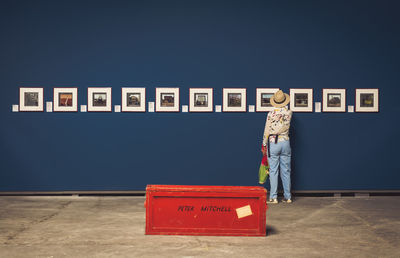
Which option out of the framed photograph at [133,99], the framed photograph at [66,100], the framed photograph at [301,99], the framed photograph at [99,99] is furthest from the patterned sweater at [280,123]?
the framed photograph at [66,100]

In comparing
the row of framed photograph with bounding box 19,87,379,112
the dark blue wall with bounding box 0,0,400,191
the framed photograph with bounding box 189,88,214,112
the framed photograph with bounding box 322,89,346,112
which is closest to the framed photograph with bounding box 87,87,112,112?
the row of framed photograph with bounding box 19,87,379,112

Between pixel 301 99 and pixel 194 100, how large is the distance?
2.09 meters

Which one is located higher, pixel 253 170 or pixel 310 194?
pixel 253 170

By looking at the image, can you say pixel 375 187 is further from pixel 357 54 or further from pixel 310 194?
pixel 357 54

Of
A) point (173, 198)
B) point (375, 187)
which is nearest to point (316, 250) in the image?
point (173, 198)

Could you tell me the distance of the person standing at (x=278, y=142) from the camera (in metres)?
6.43

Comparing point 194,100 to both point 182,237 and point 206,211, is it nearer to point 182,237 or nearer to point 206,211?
point 206,211

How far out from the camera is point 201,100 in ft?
23.9

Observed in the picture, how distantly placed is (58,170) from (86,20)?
9.64 feet

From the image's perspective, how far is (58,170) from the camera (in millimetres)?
7176

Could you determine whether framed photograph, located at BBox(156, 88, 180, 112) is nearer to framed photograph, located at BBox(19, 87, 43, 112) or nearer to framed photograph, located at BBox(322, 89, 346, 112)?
framed photograph, located at BBox(19, 87, 43, 112)

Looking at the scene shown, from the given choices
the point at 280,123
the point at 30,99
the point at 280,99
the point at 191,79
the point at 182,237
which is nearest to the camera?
the point at 182,237

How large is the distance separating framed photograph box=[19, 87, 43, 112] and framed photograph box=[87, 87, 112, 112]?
929mm

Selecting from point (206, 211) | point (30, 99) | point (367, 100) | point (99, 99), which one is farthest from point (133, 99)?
point (367, 100)
